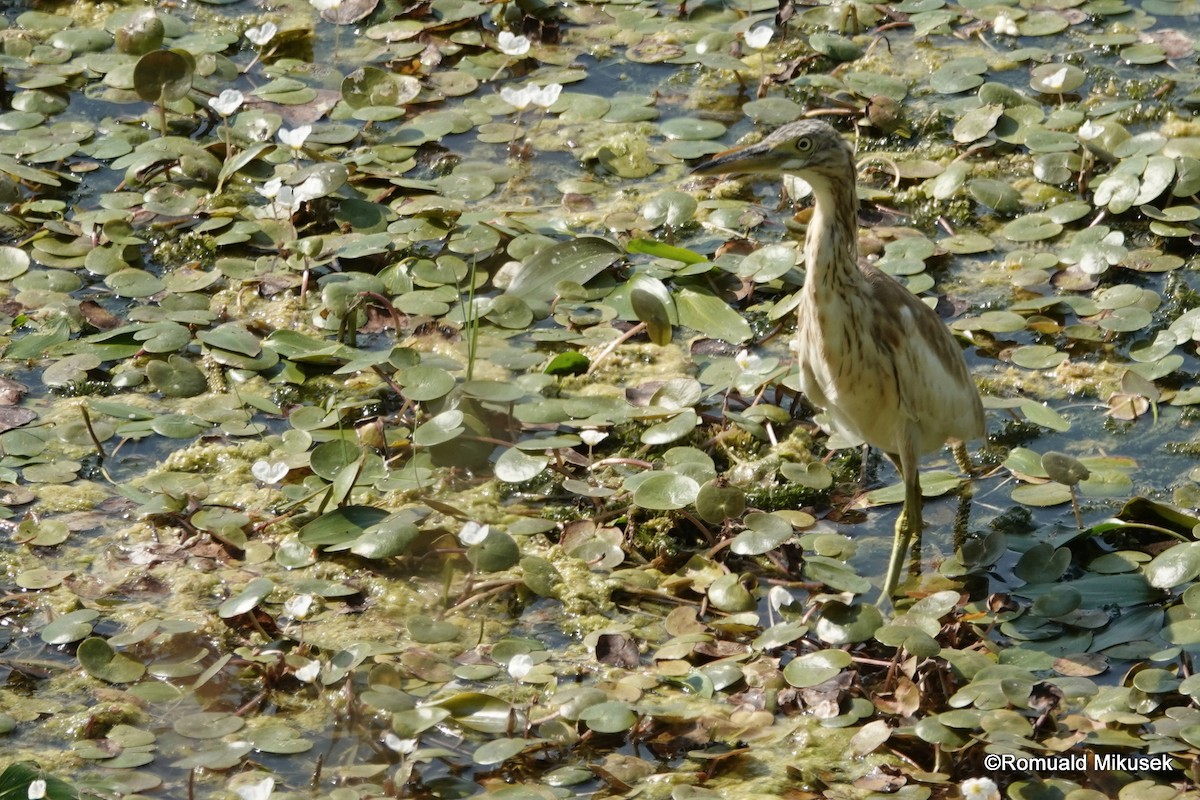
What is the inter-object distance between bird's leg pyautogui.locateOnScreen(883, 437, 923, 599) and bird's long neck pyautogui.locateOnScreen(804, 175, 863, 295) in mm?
481

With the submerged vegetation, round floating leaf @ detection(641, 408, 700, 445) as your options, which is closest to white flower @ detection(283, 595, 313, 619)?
the submerged vegetation

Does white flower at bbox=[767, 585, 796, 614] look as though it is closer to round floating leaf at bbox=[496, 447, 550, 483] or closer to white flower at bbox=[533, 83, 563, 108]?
round floating leaf at bbox=[496, 447, 550, 483]

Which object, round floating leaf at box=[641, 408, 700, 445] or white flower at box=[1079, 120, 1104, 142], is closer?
round floating leaf at box=[641, 408, 700, 445]

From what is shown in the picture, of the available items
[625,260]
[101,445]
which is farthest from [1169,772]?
[101,445]

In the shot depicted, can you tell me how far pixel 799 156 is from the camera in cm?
387

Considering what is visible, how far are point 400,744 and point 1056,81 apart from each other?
12.9ft

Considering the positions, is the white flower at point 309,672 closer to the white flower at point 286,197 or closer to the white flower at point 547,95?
the white flower at point 286,197

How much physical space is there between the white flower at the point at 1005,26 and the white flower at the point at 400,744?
4.33 metres

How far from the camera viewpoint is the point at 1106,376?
4.72 m

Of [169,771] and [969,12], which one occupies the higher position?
[969,12]

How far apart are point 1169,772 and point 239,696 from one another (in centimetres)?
213

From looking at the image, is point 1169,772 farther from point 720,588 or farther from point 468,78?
point 468,78

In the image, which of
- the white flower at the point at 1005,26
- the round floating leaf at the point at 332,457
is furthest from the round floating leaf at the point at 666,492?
the white flower at the point at 1005,26

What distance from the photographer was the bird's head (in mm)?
3854
